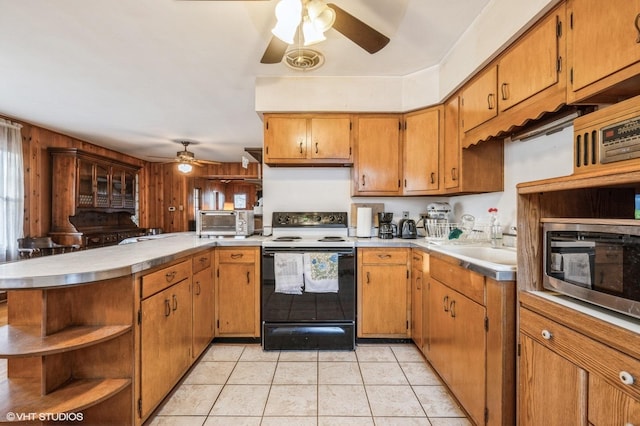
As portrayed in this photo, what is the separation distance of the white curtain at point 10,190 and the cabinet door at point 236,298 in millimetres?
3478

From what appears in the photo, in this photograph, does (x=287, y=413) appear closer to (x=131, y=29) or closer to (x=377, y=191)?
(x=377, y=191)

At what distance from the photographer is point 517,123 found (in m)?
1.62

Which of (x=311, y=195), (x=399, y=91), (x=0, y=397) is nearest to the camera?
(x=0, y=397)

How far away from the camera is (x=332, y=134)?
9.11 feet

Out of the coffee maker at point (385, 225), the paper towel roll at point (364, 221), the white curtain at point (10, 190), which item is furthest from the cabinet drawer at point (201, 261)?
the white curtain at point (10, 190)

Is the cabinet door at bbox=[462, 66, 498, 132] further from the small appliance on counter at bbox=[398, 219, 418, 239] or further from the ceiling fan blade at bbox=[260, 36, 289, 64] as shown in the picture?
the ceiling fan blade at bbox=[260, 36, 289, 64]

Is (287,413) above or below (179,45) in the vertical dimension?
below

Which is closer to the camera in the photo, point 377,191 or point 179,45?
point 179,45

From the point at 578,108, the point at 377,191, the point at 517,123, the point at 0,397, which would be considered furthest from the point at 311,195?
the point at 0,397

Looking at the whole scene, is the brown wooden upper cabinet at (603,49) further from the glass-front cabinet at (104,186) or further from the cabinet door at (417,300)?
the glass-front cabinet at (104,186)

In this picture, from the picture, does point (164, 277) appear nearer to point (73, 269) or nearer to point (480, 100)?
point (73, 269)

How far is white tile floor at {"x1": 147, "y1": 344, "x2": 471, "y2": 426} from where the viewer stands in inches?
65.4

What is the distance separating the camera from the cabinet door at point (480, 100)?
185 cm

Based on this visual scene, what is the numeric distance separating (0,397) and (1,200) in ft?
12.6
